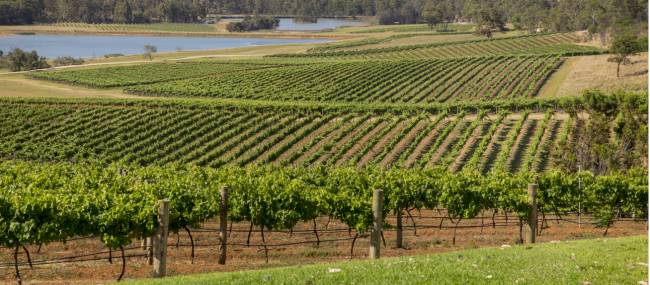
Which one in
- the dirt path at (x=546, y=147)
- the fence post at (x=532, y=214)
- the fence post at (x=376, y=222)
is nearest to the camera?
the fence post at (x=376, y=222)

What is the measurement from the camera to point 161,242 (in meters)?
16.2

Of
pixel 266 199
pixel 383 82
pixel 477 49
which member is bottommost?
pixel 383 82

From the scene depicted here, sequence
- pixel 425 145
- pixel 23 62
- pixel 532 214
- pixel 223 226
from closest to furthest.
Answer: pixel 223 226
pixel 532 214
pixel 425 145
pixel 23 62

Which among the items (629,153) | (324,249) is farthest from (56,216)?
(629,153)

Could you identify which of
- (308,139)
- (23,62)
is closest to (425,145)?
(308,139)

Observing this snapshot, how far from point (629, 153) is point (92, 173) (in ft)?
96.5

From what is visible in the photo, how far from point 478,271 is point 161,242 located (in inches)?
275

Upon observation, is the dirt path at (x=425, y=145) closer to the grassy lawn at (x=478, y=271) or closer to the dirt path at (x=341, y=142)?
the dirt path at (x=341, y=142)

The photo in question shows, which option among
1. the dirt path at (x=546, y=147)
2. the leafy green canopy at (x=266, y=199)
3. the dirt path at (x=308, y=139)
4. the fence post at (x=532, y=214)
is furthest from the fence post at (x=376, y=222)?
the dirt path at (x=308, y=139)

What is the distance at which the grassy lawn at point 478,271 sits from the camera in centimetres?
1291

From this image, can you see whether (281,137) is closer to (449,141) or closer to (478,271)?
(449,141)

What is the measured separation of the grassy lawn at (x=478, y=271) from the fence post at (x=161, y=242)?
1643 millimetres

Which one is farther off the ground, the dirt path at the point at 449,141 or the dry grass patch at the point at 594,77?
the dry grass patch at the point at 594,77

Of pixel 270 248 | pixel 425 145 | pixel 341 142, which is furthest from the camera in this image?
pixel 341 142
